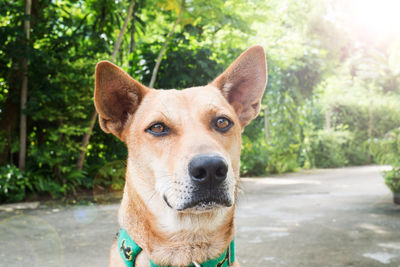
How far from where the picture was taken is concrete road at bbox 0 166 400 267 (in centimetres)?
431

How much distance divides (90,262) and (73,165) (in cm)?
441

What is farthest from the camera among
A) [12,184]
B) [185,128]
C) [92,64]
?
[92,64]

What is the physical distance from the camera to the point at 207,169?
1813 millimetres

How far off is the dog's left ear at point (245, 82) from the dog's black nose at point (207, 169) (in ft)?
2.65

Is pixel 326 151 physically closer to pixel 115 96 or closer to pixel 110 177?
pixel 110 177

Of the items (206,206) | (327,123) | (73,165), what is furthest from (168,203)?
(327,123)

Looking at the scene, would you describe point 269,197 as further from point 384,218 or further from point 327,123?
point 327,123

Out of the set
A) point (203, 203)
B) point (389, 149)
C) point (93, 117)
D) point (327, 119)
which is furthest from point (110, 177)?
point (327, 119)

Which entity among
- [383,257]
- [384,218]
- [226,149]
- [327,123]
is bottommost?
[327,123]

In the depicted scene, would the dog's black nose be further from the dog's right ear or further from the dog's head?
the dog's right ear

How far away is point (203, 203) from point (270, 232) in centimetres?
388

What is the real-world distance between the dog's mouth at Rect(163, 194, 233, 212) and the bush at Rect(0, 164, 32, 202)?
20.8 feet

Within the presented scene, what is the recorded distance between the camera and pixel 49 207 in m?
7.38

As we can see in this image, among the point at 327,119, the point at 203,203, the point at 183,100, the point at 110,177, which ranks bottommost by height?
the point at 327,119
